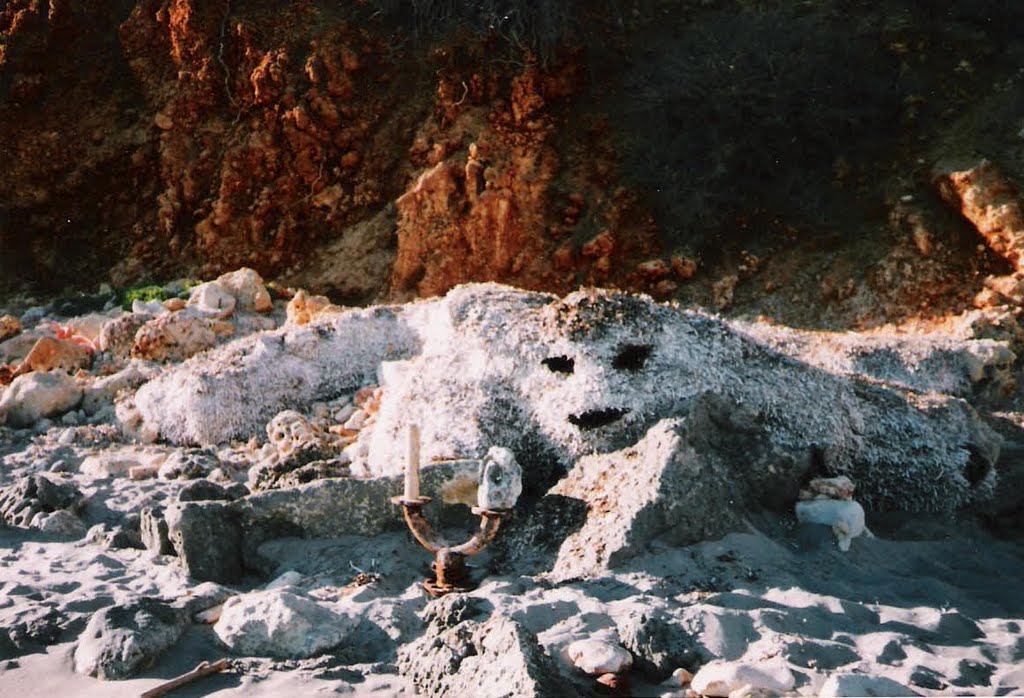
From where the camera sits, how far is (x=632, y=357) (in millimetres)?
4914

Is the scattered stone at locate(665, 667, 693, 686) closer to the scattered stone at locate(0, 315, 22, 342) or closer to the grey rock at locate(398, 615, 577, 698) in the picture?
the grey rock at locate(398, 615, 577, 698)

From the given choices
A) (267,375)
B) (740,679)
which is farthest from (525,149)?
(740,679)

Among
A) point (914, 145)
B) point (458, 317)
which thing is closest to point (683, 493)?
point (458, 317)

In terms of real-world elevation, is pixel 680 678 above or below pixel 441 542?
below

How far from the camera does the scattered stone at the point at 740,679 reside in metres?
2.86

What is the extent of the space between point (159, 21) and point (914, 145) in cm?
815

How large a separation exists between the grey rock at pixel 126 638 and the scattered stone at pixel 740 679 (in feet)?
5.29

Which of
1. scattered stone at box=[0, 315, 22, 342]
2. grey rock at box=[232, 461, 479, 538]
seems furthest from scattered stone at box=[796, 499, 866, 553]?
scattered stone at box=[0, 315, 22, 342]

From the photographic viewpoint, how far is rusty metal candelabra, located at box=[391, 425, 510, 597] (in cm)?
383

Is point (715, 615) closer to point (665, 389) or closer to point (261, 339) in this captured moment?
point (665, 389)

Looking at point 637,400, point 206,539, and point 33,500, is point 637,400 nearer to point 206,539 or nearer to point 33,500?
point 206,539

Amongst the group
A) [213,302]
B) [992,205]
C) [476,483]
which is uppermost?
[992,205]

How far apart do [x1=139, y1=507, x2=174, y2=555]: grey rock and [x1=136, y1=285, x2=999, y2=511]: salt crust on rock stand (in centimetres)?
96

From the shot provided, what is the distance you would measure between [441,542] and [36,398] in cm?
374
